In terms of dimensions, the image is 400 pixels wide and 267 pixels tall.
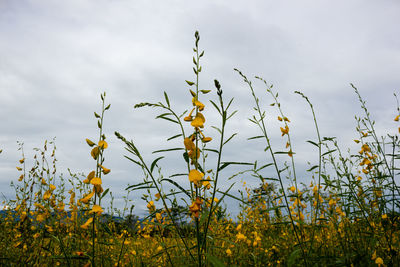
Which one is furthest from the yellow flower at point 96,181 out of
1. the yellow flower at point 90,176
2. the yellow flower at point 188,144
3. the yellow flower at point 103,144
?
the yellow flower at point 188,144

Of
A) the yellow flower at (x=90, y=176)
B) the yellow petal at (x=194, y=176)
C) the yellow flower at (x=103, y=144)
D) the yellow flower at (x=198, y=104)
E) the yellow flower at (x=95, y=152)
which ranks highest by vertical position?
the yellow flower at (x=198, y=104)

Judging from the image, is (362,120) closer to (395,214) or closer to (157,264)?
(395,214)

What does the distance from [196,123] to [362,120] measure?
2821 millimetres

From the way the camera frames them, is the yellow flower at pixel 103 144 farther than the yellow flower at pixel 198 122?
Yes

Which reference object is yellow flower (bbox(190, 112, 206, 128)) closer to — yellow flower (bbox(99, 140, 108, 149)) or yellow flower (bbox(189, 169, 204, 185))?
yellow flower (bbox(189, 169, 204, 185))

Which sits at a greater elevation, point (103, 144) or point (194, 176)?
point (103, 144)

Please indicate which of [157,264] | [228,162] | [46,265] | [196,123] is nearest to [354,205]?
[228,162]

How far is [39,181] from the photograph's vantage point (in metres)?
3.14

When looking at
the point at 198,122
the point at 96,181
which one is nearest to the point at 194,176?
the point at 198,122

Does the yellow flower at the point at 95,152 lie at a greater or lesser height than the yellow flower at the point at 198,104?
lesser

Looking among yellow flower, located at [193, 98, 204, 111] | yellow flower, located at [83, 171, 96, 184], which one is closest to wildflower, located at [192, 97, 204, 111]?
yellow flower, located at [193, 98, 204, 111]

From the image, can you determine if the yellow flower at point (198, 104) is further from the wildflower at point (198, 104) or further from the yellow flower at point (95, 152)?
the yellow flower at point (95, 152)

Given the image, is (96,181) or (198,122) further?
(96,181)

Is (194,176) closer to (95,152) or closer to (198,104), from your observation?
(198,104)
